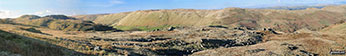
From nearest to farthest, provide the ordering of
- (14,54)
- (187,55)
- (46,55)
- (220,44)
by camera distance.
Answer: (14,54)
(46,55)
(187,55)
(220,44)

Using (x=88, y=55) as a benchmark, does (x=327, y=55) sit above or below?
below

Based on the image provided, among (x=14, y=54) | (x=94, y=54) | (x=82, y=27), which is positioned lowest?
(x=82, y=27)

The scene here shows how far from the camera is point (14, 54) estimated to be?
1628 centimetres

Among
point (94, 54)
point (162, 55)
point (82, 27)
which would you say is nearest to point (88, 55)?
point (94, 54)

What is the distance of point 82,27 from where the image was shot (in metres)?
182

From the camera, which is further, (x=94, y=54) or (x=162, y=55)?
(x=162, y=55)

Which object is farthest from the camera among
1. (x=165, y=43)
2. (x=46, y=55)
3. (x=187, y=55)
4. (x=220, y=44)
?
(x=220, y=44)

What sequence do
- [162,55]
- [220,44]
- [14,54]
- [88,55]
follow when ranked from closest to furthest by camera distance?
[14,54]
[88,55]
[162,55]
[220,44]

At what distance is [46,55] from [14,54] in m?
2.41

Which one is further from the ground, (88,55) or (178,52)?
(88,55)

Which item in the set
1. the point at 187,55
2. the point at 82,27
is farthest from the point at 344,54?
the point at 82,27

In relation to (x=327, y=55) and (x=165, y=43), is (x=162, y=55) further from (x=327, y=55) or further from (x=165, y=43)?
(x=327, y=55)

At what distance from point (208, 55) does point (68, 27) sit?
17739 cm

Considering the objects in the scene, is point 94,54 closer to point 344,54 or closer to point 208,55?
point 208,55
